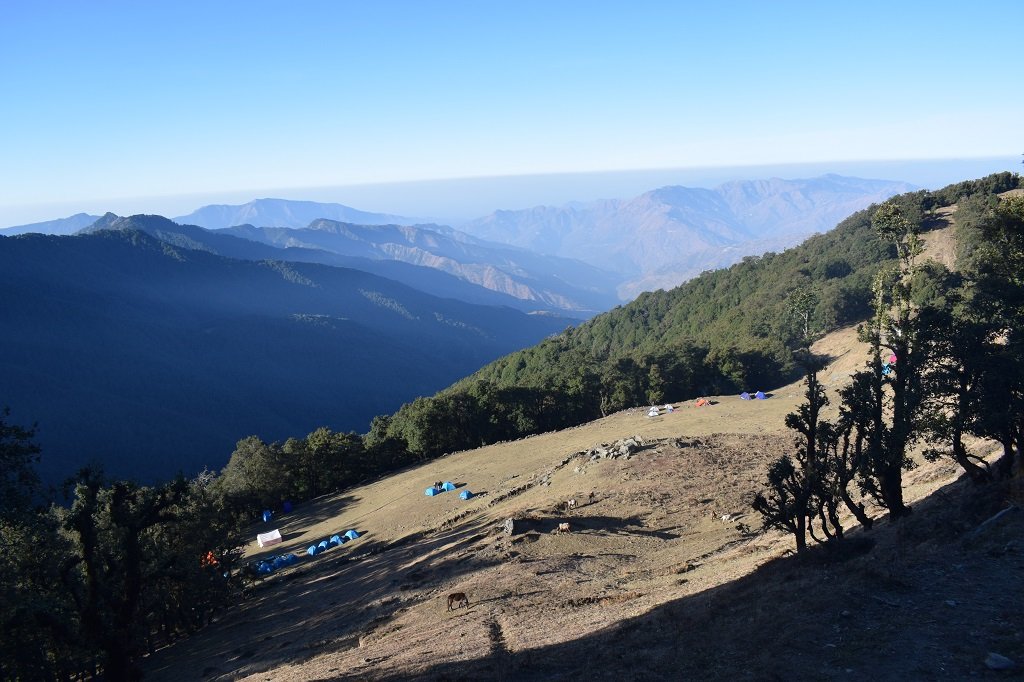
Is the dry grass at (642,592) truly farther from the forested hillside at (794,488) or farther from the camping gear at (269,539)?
the camping gear at (269,539)

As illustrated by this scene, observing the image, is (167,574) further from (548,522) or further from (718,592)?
(718,592)

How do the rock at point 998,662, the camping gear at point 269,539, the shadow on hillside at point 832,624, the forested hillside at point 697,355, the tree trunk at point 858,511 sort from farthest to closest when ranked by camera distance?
1. the forested hillside at point 697,355
2. the camping gear at point 269,539
3. the tree trunk at point 858,511
4. the shadow on hillside at point 832,624
5. the rock at point 998,662

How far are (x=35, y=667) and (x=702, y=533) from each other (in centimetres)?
2553

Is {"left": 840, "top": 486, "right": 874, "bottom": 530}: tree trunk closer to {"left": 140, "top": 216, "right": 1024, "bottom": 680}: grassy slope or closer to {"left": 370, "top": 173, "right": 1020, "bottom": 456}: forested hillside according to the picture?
{"left": 140, "top": 216, "right": 1024, "bottom": 680}: grassy slope

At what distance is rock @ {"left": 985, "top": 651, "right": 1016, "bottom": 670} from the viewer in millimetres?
10906

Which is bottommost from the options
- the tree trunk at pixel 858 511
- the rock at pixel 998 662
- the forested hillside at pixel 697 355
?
the forested hillside at pixel 697 355

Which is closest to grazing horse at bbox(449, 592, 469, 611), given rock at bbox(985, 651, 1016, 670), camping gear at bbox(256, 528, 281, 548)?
rock at bbox(985, 651, 1016, 670)

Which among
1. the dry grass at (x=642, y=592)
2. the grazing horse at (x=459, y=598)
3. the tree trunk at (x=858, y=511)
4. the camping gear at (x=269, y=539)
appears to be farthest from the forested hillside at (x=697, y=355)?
the tree trunk at (x=858, y=511)

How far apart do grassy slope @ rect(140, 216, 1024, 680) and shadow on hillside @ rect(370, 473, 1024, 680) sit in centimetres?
5

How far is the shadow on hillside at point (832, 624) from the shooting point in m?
12.1

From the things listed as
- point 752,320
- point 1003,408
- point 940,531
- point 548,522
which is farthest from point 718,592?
point 752,320

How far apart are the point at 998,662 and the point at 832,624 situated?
312cm

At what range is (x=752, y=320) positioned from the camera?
106375 millimetres

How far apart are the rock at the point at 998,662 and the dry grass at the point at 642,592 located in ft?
0.50
